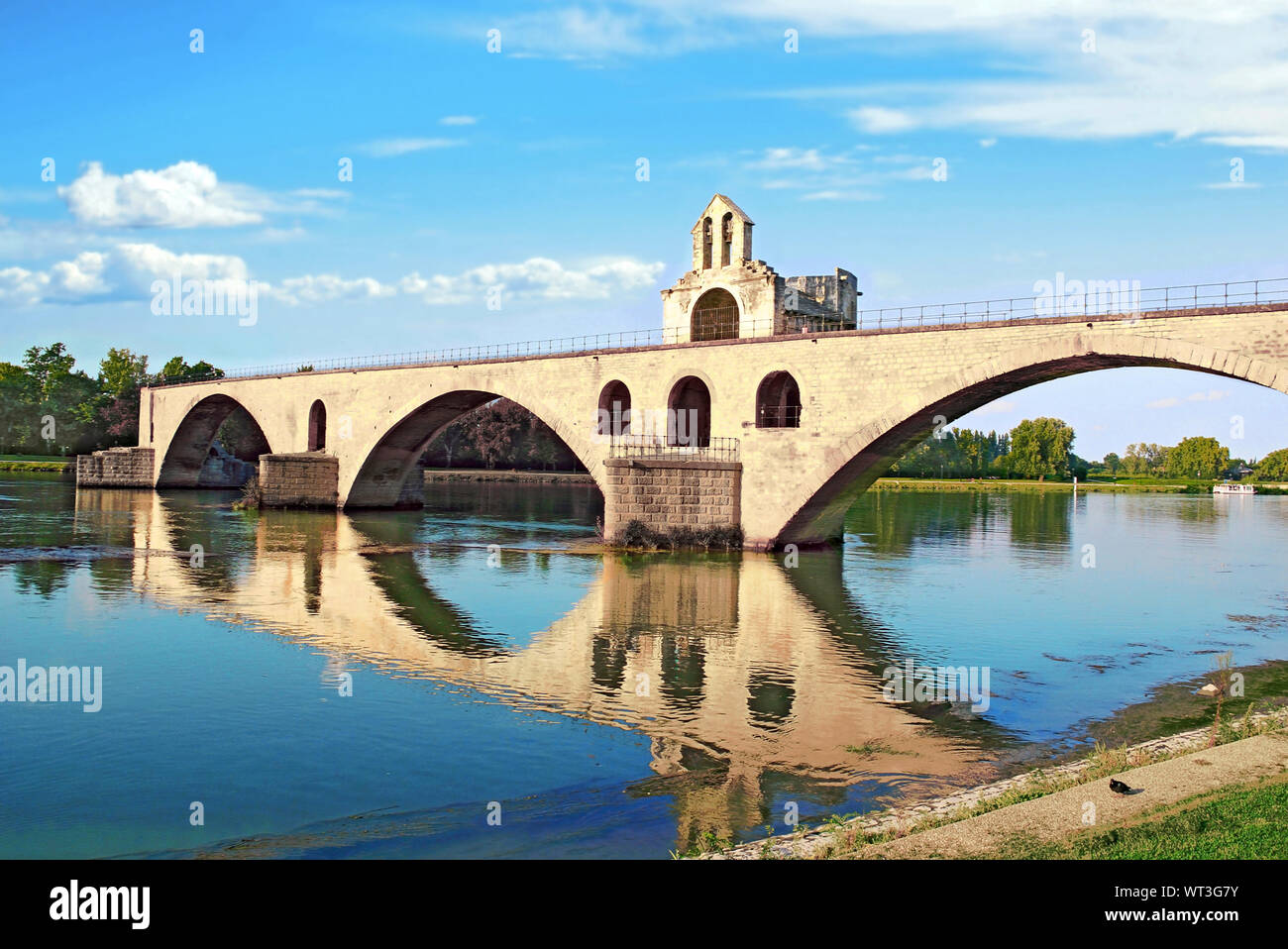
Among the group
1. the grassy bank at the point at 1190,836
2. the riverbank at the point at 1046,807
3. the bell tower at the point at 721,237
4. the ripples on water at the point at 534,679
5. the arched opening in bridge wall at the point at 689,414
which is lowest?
the ripples on water at the point at 534,679

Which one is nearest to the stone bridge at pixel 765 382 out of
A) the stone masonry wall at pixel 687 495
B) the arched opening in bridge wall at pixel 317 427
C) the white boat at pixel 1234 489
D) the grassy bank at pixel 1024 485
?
the stone masonry wall at pixel 687 495

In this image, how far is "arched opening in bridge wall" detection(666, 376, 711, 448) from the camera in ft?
112

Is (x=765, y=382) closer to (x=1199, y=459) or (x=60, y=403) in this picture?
(x=60, y=403)

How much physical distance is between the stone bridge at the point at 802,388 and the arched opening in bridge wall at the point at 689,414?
0.08 meters

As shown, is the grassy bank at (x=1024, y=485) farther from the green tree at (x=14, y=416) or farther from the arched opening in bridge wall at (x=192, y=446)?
the green tree at (x=14, y=416)

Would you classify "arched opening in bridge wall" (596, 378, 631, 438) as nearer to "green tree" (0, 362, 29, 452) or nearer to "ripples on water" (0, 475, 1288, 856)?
"ripples on water" (0, 475, 1288, 856)

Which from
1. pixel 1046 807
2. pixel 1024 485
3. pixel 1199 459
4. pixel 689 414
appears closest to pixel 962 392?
pixel 689 414

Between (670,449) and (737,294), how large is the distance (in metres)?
6.70

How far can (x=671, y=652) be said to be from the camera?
1655 cm

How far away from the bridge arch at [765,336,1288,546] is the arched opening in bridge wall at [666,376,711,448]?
4.51 m

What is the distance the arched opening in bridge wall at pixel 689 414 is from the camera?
34.1 meters
